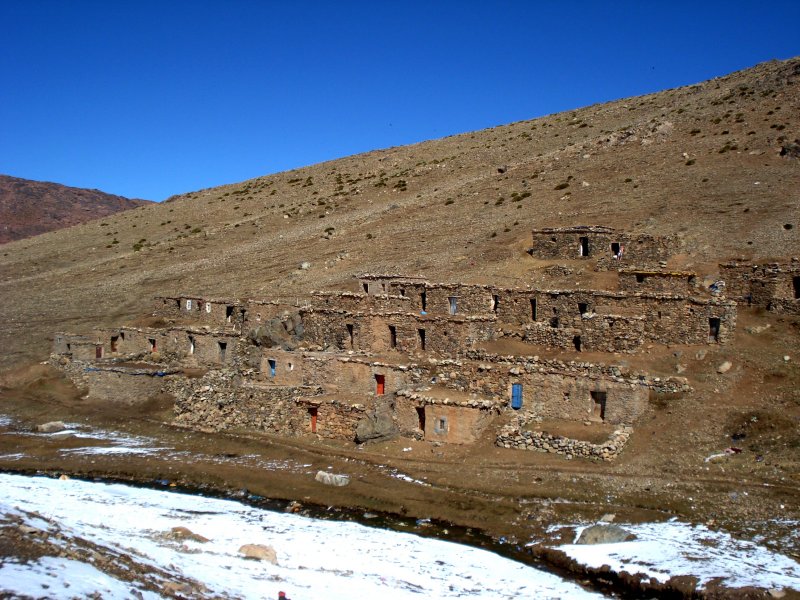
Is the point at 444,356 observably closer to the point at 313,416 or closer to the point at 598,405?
the point at 313,416

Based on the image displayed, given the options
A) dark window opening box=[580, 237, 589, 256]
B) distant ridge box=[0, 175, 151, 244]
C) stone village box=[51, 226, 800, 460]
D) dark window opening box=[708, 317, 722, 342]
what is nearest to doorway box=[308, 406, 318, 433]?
stone village box=[51, 226, 800, 460]

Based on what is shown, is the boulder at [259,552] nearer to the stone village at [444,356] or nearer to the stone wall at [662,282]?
the stone village at [444,356]

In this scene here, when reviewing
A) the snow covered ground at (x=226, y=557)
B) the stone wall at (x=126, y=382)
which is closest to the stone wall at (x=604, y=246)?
the stone wall at (x=126, y=382)

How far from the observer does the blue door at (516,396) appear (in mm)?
23391

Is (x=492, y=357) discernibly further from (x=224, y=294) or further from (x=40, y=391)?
(x=224, y=294)

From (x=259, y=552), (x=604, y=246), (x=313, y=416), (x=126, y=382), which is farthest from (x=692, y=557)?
(x=126, y=382)

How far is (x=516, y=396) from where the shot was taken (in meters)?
23.4

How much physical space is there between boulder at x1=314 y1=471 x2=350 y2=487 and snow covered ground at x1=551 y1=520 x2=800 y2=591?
22.1ft

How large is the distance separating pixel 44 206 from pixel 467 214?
117 metres

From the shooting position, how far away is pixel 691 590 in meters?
13.9

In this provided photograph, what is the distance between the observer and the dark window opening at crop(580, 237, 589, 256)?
34.6 meters

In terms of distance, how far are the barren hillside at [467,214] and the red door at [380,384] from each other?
33.0 feet

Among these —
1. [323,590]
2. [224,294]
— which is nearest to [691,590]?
[323,590]

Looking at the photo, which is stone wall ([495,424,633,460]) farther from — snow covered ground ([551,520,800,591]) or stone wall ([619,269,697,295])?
stone wall ([619,269,697,295])
